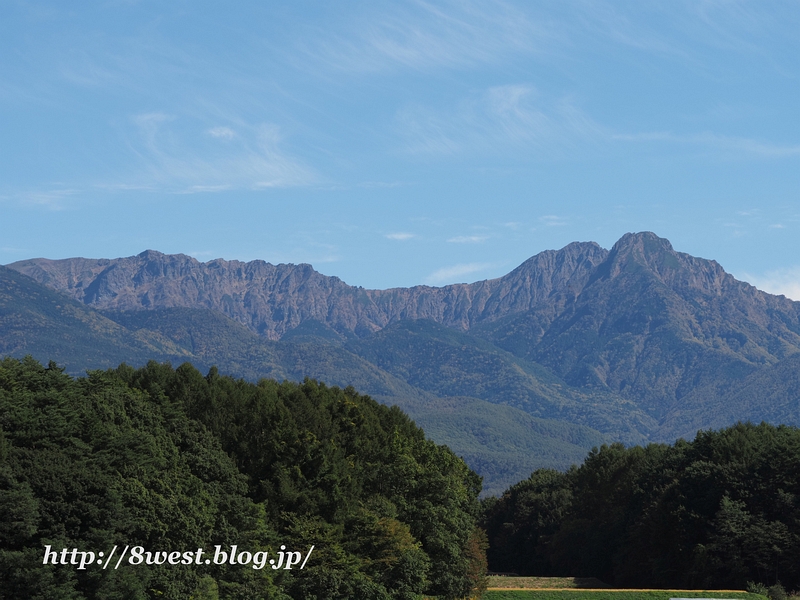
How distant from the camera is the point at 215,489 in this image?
6606 cm

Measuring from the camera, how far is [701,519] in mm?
91688

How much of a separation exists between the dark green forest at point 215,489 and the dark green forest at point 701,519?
18.8 metres

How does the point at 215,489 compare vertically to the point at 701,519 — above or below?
above

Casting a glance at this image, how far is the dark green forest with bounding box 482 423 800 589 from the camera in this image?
88.1 m

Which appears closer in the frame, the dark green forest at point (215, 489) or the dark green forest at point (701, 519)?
the dark green forest at point (215, 489)

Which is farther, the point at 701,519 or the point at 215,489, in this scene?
the point at 701,519

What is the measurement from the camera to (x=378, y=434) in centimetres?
8656

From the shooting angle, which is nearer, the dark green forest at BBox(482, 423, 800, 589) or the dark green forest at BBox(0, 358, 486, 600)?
the dark green forest at BBox(0, 358, 486, 600)

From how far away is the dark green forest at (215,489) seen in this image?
5388 centimetres

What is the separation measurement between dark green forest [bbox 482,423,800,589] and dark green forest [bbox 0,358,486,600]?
1884 cm

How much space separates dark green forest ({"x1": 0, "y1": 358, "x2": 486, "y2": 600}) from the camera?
53.9 meters

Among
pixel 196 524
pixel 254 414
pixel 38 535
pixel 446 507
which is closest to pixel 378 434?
pixel 446 507

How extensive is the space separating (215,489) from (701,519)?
1853 inches

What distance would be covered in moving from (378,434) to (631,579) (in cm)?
3351
